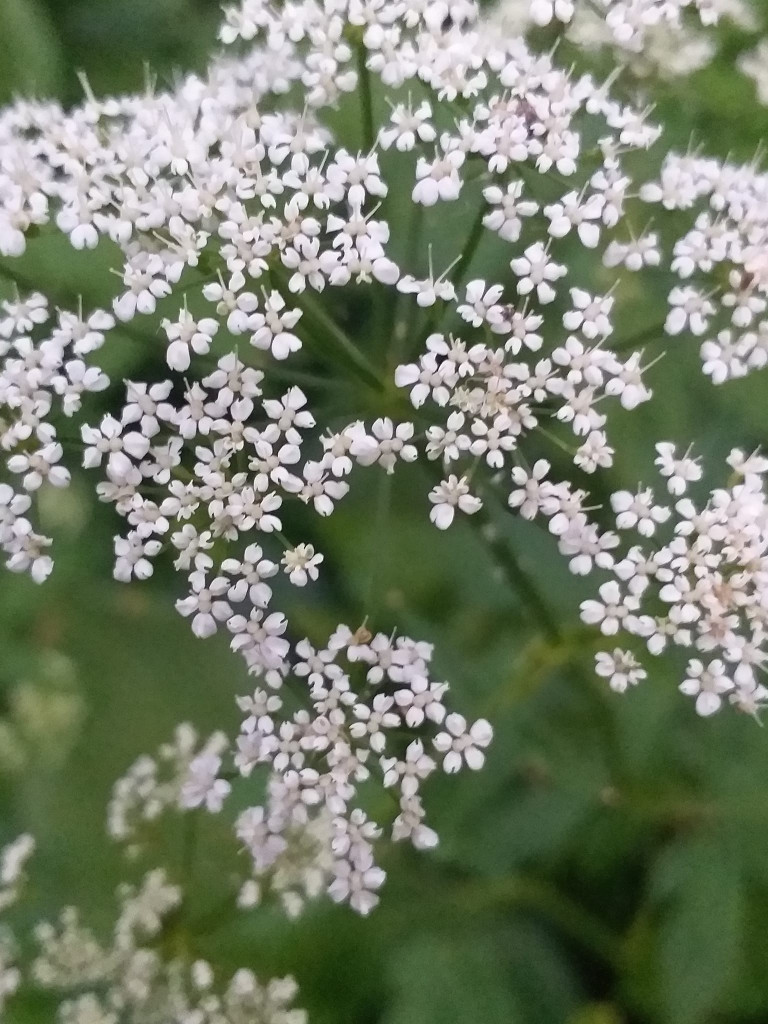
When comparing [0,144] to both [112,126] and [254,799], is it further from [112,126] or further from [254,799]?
[254,799]

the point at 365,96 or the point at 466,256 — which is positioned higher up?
the point at 365,96

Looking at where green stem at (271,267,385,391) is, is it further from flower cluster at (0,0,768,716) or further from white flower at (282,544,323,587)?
white flower at (282,544,323,587)

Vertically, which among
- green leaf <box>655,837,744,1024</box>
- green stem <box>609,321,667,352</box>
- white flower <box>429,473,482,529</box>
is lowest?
green leaf <box>655,837,744,1024</box>

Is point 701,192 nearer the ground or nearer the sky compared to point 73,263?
nearer the ground

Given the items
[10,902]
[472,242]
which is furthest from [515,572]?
[10,902]

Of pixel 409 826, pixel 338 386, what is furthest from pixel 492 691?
pixel 338 386

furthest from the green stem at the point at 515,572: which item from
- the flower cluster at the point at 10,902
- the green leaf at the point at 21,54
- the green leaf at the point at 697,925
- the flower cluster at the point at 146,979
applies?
the green leaf at the point at 21,54

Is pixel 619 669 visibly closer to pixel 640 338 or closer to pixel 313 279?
pixel 640 338

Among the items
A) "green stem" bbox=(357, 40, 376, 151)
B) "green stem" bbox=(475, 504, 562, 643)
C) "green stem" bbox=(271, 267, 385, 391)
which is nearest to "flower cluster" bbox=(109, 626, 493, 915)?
"green stem" bbox=(475, 504, 562, 643)
